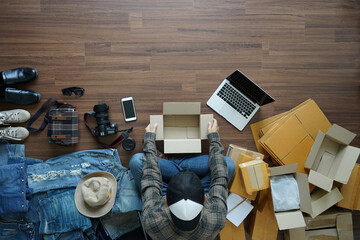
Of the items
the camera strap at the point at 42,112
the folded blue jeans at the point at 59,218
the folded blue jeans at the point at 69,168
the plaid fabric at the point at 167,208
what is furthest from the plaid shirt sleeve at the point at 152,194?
the camera strap at the point at 42,112

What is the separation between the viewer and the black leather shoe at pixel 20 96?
5.65ft

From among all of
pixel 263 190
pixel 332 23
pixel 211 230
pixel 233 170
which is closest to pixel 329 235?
pixel 263 190

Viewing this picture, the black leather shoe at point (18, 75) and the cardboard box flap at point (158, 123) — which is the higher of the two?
the black leather shoe at point (18, 75)

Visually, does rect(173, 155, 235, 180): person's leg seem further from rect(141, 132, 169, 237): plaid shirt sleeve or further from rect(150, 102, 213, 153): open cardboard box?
rect(141, 132, 169, 237): plaid shirt sleeve

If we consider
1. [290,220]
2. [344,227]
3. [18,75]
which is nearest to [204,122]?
[290,220]

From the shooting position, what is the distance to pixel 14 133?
1.71 meters

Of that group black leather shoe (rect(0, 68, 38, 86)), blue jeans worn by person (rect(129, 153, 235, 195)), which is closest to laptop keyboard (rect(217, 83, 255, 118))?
A: blue jeans worn by person (rect(129, 153, 235, 195))

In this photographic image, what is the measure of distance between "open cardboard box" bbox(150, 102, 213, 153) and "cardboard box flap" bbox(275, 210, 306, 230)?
64cm

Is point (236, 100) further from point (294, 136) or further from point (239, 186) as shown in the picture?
point (239, 186)

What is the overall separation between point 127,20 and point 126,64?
31 cm

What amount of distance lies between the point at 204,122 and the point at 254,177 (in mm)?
460

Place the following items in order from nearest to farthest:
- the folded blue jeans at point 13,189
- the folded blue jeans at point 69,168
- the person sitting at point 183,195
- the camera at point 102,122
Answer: the person sitting at point 183,195 → the folded blue jeans at point 13,189 → the folded blue jeans at point 69,168 → the camera at point 102,122

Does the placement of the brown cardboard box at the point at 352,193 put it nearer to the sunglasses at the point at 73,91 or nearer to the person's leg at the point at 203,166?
the person's leg at the point at 203,166

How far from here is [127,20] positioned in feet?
5.88
